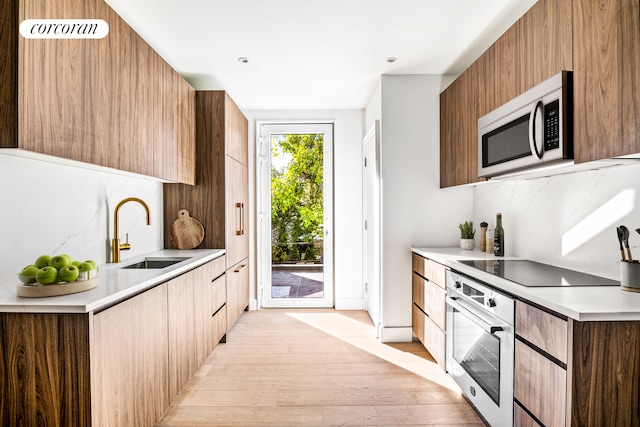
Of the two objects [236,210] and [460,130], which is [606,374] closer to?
[460,130]

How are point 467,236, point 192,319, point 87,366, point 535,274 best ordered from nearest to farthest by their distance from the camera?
point 87,366 → point 535,274 → point 192,319 → point 467,236

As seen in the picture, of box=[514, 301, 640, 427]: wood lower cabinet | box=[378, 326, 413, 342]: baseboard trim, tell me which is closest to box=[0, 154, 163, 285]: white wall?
box=[378, 326, 413, 342]: baseboard trim

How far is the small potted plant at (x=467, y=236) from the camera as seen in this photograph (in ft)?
10.6

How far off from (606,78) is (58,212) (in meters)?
2.68

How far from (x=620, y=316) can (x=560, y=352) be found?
0.77 ft

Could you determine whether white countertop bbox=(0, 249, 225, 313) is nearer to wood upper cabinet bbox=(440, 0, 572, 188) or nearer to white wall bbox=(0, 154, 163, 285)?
white wall bbox=(0, 154, 163, 285)

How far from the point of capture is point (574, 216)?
7.08 feet

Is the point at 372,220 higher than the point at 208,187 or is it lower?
lower

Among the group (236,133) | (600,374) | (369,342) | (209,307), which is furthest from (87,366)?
(236,133)

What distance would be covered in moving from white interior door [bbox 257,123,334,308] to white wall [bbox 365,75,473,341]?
4.28 feet

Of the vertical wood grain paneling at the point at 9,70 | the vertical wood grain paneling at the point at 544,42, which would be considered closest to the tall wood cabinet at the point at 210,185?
the vertical wood grain paneling at the point at 9,70

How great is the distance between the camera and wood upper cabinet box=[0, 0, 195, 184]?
141cm

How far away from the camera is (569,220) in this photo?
86.7 inches

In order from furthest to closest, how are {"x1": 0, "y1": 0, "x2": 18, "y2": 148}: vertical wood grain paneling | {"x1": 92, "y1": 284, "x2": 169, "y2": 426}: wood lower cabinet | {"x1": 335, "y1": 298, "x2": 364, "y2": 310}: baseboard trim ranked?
{"x1": 335, "y1": 298, "x2": 364, "y2": 310}: baseboard trim < {"x1": 92, "y1": 284, "x2": 169, "y2": 426}: wood lower cabinet < {"x1": 0, "y1": 0, "x2": 18, "y2": 148}: vertical wood grain paneling
